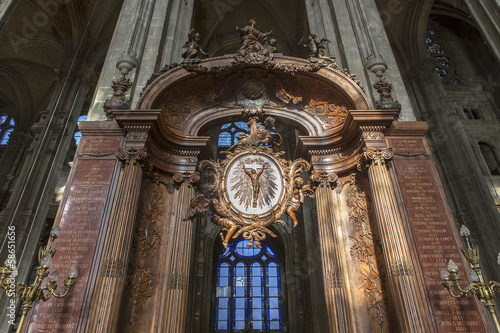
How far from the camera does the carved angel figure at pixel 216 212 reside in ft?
20.7

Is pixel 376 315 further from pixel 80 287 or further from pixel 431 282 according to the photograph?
pixel 80 287

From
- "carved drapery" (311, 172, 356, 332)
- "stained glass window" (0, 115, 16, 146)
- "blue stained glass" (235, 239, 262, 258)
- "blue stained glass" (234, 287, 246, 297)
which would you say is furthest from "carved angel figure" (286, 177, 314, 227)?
"stained glass window" (0, 115, 16, 146)

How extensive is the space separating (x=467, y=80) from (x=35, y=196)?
20.5 metres

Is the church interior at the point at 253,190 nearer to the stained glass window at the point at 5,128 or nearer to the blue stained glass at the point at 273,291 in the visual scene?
the blue stained glass at the point at 273,291

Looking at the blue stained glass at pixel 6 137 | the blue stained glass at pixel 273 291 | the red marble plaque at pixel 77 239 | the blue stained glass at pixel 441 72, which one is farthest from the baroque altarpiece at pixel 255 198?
the blue stained glass at pixel 6 137

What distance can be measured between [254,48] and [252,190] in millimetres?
3072

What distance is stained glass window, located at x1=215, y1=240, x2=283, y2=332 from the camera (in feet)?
44.6

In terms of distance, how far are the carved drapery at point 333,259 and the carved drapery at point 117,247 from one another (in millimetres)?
3356

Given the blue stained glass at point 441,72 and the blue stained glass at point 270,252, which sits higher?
the blue stained glass at point 441,72

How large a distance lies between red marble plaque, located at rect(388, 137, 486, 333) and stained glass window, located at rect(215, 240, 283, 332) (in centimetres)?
943

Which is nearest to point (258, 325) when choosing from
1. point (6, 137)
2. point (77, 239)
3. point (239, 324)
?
point (239, 324)

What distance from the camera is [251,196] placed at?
266 inches

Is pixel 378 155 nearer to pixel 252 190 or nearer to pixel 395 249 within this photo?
pixel 395 249

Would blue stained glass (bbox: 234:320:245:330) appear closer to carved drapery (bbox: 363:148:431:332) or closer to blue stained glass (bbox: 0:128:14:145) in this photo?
carved drapery (bbox: 363:148:431:332)
